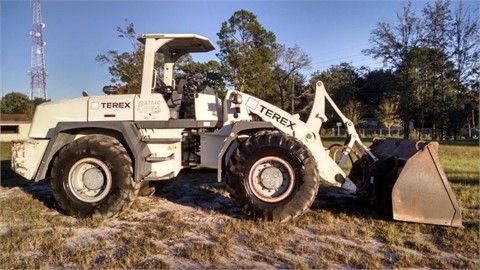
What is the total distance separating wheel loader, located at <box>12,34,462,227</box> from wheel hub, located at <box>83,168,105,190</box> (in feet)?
0.05

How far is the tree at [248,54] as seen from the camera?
42.3m

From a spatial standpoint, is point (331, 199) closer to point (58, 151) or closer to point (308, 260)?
point (308, 260)

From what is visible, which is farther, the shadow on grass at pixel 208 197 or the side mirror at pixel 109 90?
the side mirror at pixel 109 90

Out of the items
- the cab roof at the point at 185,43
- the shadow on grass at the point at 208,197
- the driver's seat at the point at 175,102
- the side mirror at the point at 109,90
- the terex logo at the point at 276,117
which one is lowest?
the shadow on grass at the point at 208,197

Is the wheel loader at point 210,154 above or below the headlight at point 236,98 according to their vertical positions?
below

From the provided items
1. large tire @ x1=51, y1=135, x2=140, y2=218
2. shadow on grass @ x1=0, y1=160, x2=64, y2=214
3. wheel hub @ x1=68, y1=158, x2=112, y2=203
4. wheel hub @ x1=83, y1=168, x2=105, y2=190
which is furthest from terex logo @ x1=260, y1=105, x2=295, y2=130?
shadow on grass @ x1=0, y1=160, x2=64, y2=214

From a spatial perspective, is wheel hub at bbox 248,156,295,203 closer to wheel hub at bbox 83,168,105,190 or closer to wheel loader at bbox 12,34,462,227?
wheel loader at bbox 12,34,462,227

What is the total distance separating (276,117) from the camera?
5.98 meters

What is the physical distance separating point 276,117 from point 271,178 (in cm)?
92

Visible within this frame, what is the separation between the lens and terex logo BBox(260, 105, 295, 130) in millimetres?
5961

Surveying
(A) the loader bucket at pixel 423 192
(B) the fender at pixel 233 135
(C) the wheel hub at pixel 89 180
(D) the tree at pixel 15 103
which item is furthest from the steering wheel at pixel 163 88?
(D) the tree at pixel 15 103

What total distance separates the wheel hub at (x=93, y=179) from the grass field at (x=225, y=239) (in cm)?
52

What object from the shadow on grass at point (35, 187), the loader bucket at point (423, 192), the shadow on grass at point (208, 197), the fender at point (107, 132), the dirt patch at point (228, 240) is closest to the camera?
the dirt patch at point (228, 240)

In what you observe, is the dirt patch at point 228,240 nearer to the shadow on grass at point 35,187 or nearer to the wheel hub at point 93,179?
the shadow on grass at point 35,187
